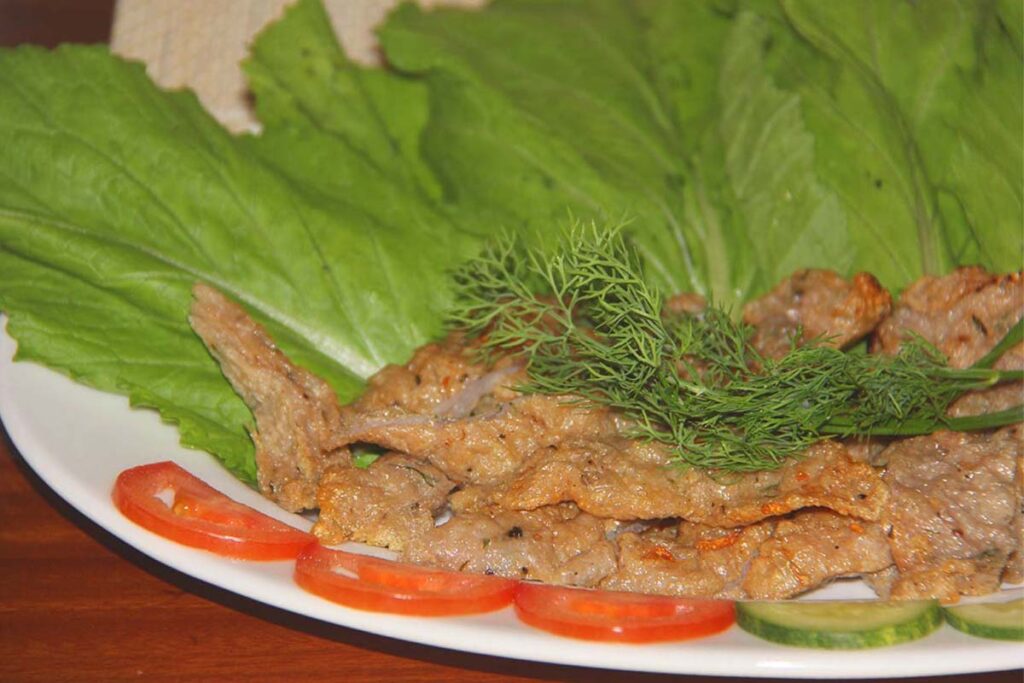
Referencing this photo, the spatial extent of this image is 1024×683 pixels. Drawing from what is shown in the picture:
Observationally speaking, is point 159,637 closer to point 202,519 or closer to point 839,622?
point 202,519

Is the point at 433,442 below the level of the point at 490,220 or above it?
below

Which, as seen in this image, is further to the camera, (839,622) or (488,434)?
(488,434)

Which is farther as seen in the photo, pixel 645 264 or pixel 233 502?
pixel 645 264

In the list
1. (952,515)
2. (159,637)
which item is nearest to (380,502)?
(159,637)

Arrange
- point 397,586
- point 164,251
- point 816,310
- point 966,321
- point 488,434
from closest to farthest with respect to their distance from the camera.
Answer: point 397,586 < point 488,434 < point 966,321 < point 816,310 < point 164,251

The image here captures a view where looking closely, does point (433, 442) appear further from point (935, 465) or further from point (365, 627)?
point (935, 465)

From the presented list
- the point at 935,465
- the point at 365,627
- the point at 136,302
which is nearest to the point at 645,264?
the point at 935,465

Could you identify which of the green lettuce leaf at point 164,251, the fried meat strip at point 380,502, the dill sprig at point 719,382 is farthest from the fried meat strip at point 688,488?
the green lettuce leaf at point 164,251

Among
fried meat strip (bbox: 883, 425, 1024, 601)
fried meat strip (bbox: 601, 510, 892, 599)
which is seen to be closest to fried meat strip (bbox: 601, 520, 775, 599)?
fried meat strip (bbox: 601, 510, 892, 599)
